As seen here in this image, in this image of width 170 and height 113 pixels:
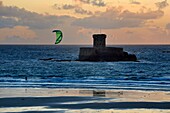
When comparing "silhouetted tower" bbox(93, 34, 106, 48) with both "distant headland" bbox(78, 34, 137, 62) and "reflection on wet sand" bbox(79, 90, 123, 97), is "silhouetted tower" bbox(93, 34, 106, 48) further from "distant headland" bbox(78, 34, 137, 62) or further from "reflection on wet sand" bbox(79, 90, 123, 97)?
"reflection on wet sand" bbox(79, 90, 123, 97)

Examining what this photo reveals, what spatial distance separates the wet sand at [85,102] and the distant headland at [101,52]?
66.7m

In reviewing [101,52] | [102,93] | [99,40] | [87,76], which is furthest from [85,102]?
[101,52]

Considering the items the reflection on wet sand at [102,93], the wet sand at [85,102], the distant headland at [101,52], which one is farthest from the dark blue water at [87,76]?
the distant headland at [101,52]

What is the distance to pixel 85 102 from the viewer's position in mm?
27344

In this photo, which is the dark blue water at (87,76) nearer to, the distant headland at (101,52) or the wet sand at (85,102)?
the wet sand at (85,102)

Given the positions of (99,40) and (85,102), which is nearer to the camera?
(85,102)

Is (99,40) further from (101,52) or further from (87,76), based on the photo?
(87,76)

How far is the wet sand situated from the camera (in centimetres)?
2409

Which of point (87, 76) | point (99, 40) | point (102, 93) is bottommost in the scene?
point (87, 76)

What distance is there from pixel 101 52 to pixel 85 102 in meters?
75.5

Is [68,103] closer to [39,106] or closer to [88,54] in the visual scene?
[39,106]

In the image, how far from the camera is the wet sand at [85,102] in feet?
79.0

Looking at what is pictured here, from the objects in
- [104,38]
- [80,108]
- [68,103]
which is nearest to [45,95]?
[68,103]

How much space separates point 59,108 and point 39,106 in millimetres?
1230
